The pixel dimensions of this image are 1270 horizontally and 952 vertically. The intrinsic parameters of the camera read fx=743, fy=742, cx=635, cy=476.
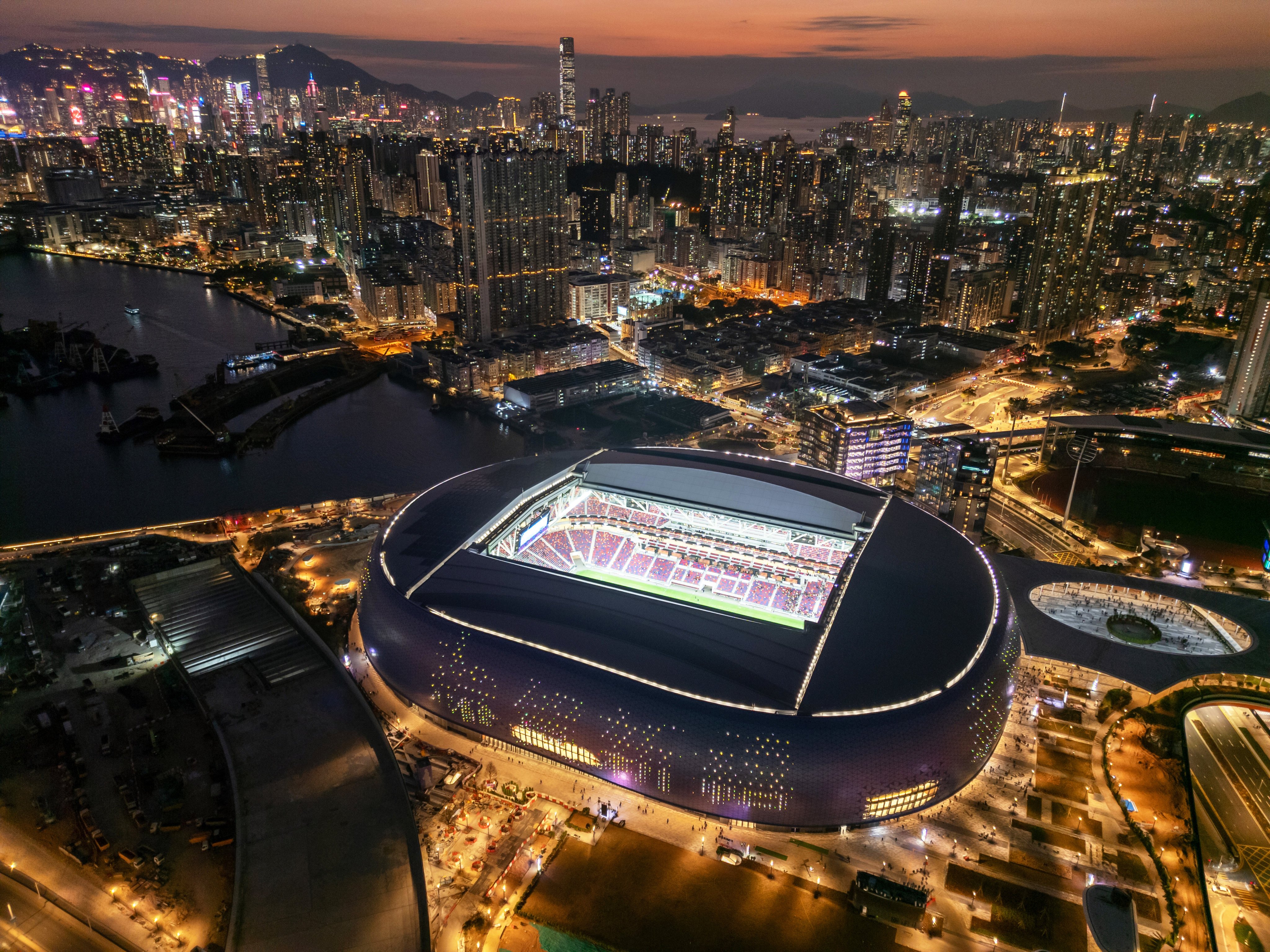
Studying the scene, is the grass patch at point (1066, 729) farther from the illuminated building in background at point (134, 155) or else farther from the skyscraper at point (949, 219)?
the illuminated building in background at point (134, 155)

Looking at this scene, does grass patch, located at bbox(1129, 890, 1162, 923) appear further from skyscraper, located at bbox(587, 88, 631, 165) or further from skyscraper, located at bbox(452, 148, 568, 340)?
skyscraper, located at bbox(587, 88, 631, 165)

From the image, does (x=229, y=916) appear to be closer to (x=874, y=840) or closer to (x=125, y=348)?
(x=874, y=840)

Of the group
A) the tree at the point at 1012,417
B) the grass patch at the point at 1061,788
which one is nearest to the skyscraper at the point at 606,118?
the tree at the point at 1012,417

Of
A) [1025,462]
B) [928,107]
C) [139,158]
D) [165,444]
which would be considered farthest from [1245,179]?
[139,158]

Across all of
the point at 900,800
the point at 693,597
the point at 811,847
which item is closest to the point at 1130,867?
the point at 900,800

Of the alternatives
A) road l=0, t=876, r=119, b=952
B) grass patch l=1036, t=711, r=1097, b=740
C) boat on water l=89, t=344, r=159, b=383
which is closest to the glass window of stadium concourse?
grass patch l=1036, t=711, r=1097, b=740

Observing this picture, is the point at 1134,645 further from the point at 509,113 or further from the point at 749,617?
the point at 509,113

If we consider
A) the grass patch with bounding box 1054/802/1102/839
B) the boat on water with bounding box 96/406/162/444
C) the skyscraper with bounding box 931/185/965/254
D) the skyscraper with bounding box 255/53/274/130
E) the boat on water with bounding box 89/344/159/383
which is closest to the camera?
the grass patch with bounding box 1054/802/1102/839
